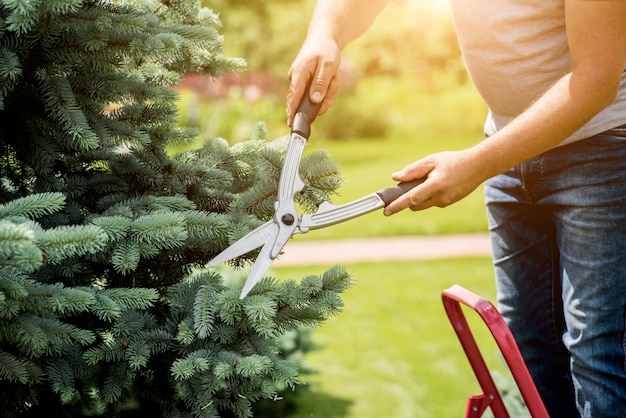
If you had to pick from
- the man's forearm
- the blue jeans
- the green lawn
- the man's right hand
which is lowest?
the blue jeans

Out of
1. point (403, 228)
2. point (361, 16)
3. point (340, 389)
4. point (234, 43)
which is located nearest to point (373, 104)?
point (234, 43)

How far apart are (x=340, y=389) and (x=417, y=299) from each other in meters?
1.47

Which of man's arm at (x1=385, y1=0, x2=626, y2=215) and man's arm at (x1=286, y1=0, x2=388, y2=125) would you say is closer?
man's arm at (x1=385, y1=0, x2=626, y2=215)

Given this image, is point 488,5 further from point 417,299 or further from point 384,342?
point 417,299

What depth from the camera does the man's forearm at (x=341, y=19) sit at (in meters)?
1.74

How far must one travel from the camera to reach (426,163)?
1.49 metres

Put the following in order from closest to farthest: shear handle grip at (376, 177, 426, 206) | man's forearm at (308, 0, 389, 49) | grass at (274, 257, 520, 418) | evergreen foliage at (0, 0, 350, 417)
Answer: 1. evergreen foliage at (0, 0, 350, 417)
2. shear handle grip at (376, 177, 426, 206)
3. man's forearm at (308, 0, 389, 49)
4. grass at (274, 257, 520, 418)

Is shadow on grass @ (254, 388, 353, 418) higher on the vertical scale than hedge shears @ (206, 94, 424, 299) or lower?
lower

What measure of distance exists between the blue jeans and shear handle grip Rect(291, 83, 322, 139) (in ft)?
1.84

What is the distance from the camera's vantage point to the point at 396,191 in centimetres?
148

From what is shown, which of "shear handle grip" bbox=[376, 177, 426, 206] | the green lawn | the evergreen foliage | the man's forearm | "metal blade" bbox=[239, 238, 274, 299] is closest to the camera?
the evergreen foliage

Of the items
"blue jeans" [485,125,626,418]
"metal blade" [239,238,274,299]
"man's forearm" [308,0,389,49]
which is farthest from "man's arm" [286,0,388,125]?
"blue jeans" [485,125,626,418]

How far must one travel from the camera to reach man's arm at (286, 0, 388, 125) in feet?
5.19

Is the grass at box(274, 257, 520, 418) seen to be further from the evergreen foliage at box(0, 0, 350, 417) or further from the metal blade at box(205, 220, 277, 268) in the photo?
the metal blade at box(205, 220, 277, 268)
